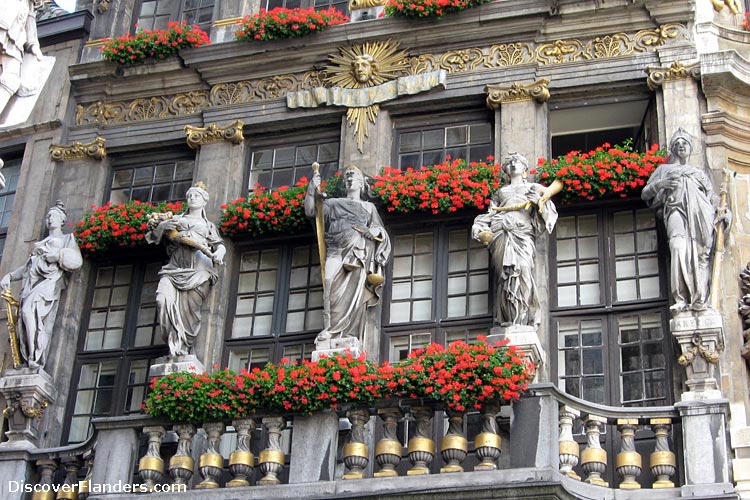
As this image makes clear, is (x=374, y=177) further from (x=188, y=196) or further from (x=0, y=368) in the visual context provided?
(x=0, y=368)

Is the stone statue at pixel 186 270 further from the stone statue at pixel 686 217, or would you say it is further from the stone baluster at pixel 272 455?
the stone statue at pixel 686 217

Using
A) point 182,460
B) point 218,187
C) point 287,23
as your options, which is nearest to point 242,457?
point 182,460

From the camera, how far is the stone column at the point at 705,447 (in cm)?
1330

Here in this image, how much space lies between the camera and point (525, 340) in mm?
14531

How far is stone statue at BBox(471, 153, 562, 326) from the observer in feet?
48.9

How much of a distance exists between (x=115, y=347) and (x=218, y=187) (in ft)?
7.29

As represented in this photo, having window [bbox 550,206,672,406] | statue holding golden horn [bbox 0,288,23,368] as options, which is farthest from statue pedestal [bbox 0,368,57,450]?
window [bbox 550,206,672,406]

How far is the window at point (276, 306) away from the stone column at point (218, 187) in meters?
0.17

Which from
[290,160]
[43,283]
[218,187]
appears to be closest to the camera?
[43,283]

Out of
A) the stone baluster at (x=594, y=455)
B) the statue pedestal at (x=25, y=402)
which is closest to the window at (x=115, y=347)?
the statue pedestal at (x=25, y=402)

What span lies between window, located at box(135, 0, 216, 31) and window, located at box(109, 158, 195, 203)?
2076 millimetres

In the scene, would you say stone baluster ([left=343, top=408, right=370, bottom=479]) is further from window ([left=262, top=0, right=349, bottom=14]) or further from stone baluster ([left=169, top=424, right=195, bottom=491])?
window ([left=262, top=0, right=349, bottom=14])

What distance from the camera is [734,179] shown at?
1583cm

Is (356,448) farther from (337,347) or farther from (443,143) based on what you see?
(443,143)
